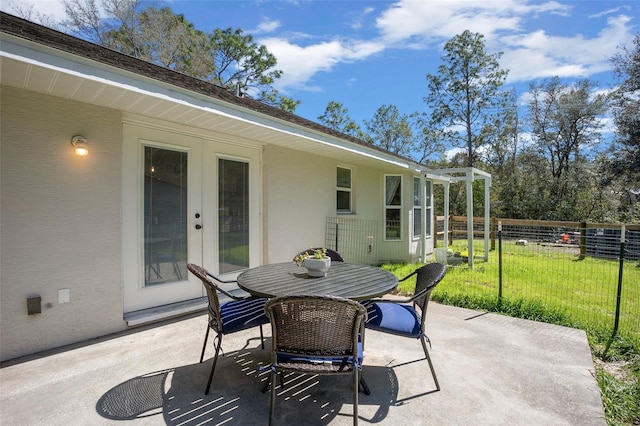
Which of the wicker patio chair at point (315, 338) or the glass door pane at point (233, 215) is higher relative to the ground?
the glass door pane at point (233, 215)

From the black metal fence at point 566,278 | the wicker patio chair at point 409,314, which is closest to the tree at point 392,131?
the black metal fence at point 566,278

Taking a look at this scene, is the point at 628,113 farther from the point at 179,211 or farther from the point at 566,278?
the point at 179,211

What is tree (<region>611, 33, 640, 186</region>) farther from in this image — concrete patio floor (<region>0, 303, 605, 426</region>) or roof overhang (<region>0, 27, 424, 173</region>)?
roof overhang (<region>0, 27, 424, 173</region>)

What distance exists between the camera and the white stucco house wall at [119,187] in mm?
2766

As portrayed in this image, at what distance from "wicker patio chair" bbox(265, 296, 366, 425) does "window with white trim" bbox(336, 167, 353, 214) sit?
16.7 ft

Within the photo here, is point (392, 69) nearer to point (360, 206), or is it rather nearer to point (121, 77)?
point (360, 206)

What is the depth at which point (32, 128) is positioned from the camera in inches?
114

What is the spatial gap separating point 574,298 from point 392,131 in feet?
67.4

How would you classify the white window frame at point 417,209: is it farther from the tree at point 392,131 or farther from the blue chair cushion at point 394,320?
the tree at point 392,131

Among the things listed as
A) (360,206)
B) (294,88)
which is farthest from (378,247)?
(294,88)

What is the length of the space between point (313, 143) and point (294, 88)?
14586mm

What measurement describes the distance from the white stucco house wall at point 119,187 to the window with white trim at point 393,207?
121 inches

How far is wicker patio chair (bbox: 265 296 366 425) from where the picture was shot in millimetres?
1840

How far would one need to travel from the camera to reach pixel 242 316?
2.55 metres
